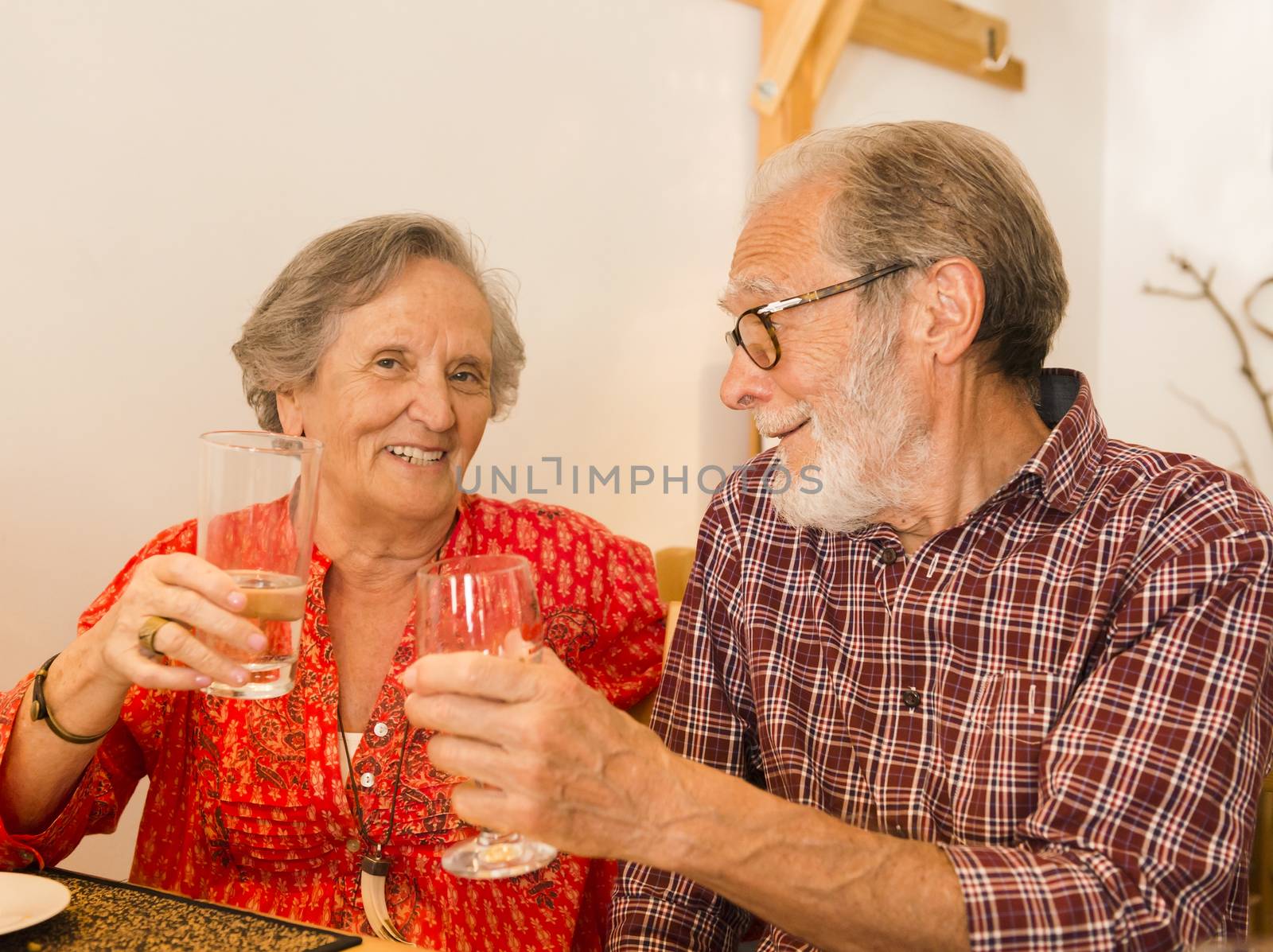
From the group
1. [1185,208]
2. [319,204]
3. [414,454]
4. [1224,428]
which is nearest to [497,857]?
[414,454]

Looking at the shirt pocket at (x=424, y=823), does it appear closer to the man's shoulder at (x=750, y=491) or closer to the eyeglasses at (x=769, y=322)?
the man's shoulder at (x=750, y=491)

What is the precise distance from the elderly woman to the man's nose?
16.1 inches

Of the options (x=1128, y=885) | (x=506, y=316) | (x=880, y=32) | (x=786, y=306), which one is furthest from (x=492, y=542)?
(x=880, y=32)

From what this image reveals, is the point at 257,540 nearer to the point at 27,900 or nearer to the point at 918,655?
the point at 27,900

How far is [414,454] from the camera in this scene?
1829 millimetres

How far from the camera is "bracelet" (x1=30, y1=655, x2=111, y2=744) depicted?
1.40 m

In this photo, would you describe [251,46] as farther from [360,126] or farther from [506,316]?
[506,316]

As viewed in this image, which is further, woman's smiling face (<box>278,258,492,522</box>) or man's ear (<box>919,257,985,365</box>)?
woman's smiling face (<box>278,258,492,522</box>)

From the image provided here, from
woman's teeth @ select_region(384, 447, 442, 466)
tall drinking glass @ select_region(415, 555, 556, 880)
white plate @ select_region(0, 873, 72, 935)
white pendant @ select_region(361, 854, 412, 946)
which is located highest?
woman's teeth @ select_region(384, 447, 442, 466)

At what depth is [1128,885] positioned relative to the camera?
44.0 inches

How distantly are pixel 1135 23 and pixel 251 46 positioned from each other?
3.32m

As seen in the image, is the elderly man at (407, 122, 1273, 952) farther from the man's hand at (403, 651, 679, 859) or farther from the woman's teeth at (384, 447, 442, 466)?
the woman's teeth at (384, 447, 442, 466)

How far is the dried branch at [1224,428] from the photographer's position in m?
4.06

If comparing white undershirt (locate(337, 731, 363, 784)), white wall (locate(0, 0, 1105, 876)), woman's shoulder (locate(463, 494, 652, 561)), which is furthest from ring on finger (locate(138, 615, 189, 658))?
white wall (locate(0, 0, 1105, 876))
